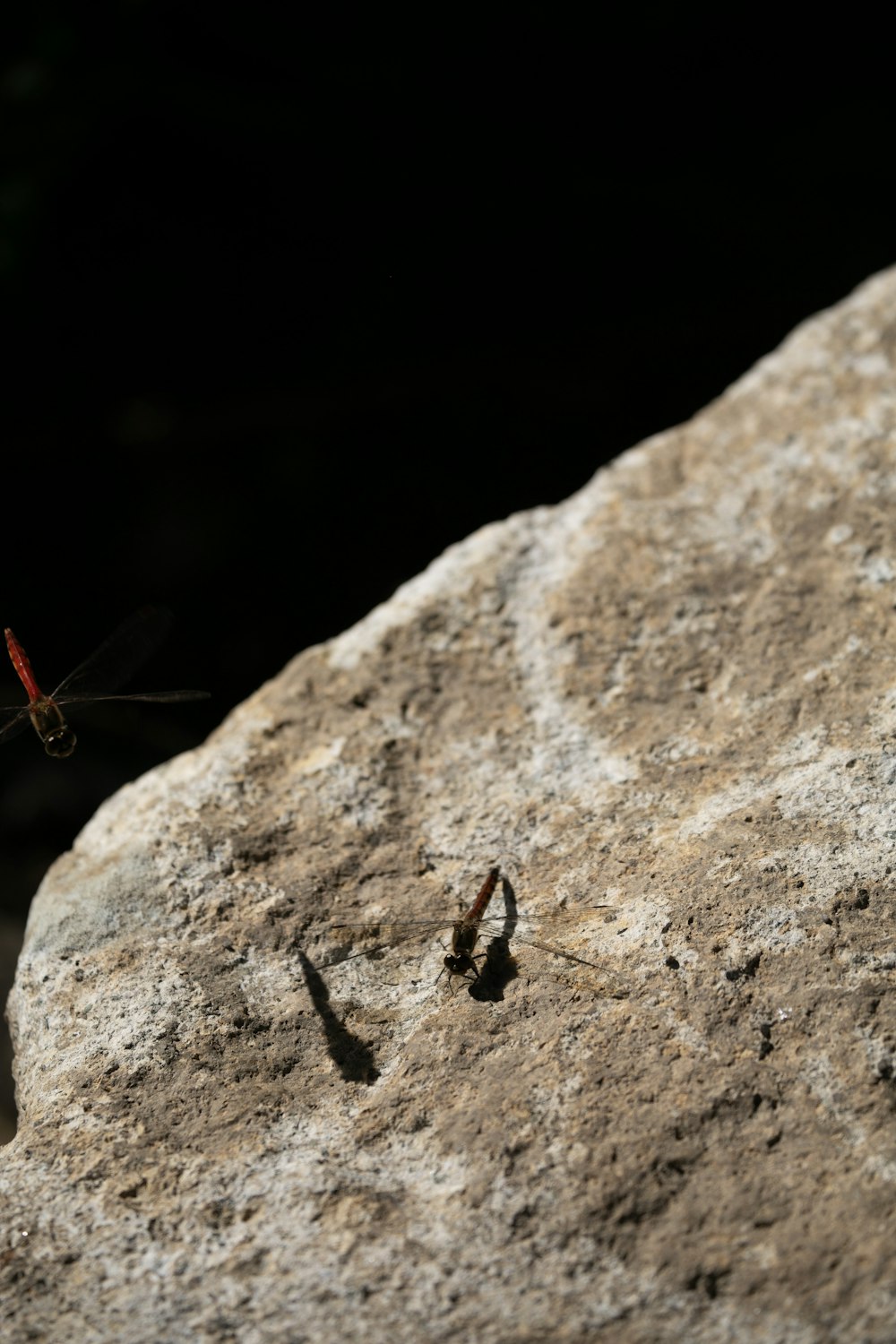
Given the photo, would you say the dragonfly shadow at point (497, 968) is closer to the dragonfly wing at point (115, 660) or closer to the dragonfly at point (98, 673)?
the dragonfly at point (98, 673)

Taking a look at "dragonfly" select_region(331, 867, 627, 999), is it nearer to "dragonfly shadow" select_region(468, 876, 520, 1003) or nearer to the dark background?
"dragonfly shadow" select_region(468, 876, 520, 1003)

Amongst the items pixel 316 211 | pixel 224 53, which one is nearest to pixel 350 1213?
pixel 316 211

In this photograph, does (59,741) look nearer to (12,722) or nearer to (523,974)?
(12,722)

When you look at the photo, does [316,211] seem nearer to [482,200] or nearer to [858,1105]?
[482,200]

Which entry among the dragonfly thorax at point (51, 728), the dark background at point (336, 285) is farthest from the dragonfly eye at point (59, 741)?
the dark background at point (336, 285)

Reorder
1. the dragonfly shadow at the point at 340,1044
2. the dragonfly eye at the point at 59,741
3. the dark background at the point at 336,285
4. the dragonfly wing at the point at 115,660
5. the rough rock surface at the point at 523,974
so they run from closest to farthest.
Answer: the rough rock surface at the point at 523,974
the dragonfly shadow at the point at 340,1044
the dragonfly eye at the point at 59,741
the dragonfly wing at the point at 115,660
the dark background at the point at 336,285

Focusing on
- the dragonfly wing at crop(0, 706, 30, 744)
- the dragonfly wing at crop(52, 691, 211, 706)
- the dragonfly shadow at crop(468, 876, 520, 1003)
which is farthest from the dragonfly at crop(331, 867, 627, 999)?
the dragonfly wing at crop(0, 706, 30, 744)

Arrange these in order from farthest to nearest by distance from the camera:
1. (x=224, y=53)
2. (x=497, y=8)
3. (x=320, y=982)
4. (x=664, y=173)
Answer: (x=664, y=173)
(x=497, y=8)
(x=224, y=53)
(x=320, y=982)
